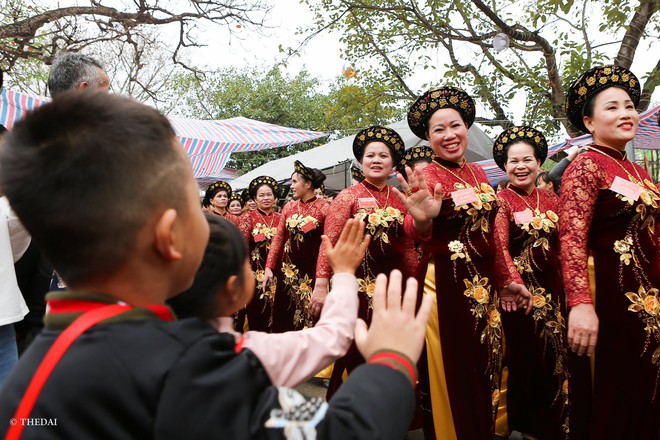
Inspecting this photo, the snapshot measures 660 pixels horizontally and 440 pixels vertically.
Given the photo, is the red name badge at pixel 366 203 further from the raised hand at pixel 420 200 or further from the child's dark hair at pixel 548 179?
the child's dark hair at pixel 548 179

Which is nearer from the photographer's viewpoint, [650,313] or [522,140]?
[650,313]

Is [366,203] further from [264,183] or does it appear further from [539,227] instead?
[264,183]

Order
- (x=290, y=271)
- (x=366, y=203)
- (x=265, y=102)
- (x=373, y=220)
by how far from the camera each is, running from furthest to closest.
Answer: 1. (x=265, y=102)
2. (x=290, y=271)
3. (x=366, y=203)
4. (x=373, y=220)

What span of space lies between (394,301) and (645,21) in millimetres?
9236

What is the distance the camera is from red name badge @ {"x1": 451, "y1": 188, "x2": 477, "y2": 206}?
10.5 feet

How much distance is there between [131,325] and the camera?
3.17ft

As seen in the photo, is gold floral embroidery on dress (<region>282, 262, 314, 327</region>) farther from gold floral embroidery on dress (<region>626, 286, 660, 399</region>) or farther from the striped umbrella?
gold floral embroidery on dress (<region>626, 286, 660, 399</region>)

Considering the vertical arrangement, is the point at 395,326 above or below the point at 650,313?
above

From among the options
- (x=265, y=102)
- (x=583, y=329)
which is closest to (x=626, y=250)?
(x=583, y=329)

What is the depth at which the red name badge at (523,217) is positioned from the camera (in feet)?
14.3

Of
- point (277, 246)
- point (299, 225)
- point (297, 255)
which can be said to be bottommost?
point (297, 255)

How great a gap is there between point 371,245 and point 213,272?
9.65 ft

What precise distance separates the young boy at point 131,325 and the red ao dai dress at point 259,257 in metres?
5.86

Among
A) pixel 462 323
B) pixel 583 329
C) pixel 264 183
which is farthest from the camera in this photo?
pixel 264 183
